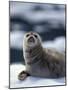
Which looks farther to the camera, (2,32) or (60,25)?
(60,25)

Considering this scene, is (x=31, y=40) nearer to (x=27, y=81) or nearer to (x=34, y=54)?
(x=34, y=54)

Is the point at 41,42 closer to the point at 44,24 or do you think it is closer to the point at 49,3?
the point at 44,24

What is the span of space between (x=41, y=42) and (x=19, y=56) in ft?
1.06

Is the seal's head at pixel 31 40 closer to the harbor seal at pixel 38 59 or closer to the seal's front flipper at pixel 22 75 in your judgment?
the harbor seal at pixel 38 59

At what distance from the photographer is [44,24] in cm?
278

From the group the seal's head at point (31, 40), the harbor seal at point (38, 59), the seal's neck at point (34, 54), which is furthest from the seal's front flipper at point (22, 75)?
the seal's head at point (31, 40)

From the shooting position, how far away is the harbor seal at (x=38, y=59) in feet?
8.89

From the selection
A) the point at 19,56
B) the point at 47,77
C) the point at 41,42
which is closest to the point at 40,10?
the point at 41,42

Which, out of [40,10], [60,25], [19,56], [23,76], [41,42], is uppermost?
[40,10]

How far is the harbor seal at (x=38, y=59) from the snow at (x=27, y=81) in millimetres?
45

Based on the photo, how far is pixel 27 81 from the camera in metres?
2.72

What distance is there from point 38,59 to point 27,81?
0.98ft

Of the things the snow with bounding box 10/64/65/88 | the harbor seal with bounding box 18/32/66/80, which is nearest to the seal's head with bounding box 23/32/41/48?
the harbor seal with bounding box 18/32/66/80

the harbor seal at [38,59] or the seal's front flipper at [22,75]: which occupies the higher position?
the harbor seal at [38,59]
